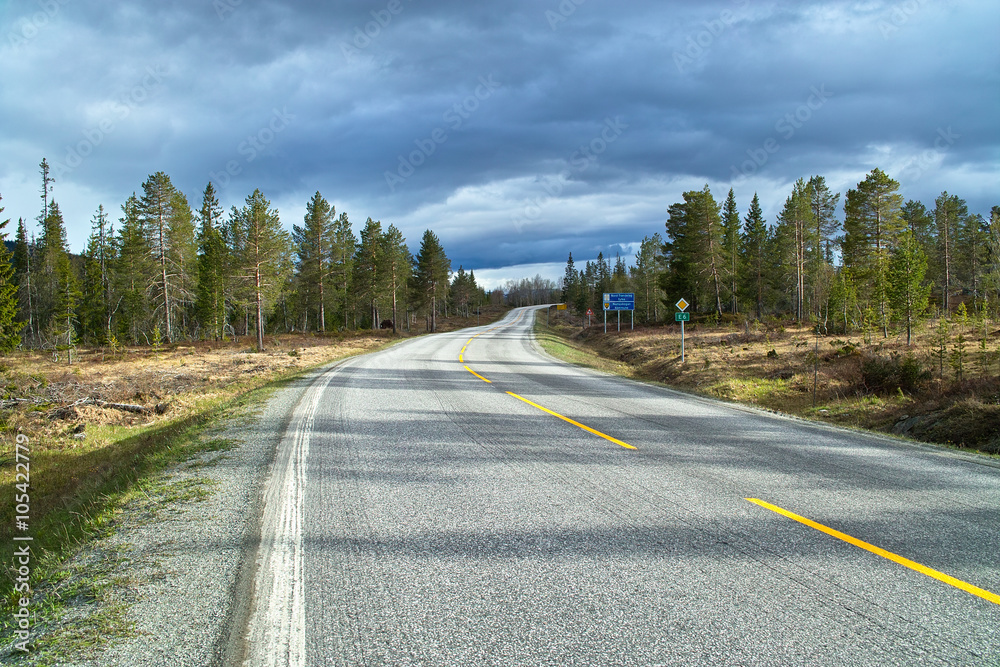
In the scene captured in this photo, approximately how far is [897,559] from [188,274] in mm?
53245

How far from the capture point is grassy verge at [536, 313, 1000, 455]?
9562 mm

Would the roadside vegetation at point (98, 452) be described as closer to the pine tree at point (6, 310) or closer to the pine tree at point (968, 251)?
the pine tree at point (6, 310)

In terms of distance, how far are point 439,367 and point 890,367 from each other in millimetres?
14771

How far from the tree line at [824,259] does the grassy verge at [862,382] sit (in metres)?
4.98

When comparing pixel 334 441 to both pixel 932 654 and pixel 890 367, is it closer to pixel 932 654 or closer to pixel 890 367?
pixel 932 654

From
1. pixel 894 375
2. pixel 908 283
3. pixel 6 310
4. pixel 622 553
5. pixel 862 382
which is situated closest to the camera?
pixel 622 553

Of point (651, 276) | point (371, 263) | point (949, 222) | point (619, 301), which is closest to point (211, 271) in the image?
point (371, 263)

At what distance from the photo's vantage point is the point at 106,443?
12352 mm

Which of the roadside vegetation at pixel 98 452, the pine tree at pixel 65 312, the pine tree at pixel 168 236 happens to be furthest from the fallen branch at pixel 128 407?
the pine tree at pixel 168 236

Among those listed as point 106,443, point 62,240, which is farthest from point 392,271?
point 106,443

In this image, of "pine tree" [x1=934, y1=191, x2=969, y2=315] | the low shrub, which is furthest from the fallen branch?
"pine tree" [x1=934, y1=191, x2=969, y2=315]

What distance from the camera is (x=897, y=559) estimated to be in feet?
12.0

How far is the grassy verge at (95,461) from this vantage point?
3.12 metres

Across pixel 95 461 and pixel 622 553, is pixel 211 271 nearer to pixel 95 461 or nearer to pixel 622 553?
pixel 95 461
